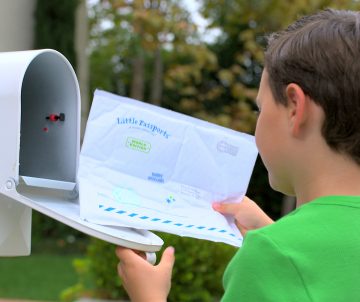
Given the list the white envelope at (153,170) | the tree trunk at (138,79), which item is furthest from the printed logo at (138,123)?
the tree trunk at (138,79)

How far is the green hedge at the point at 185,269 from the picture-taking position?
499cm

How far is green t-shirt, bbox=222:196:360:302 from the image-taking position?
1244 millimetres

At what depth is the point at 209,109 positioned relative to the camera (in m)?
12.5

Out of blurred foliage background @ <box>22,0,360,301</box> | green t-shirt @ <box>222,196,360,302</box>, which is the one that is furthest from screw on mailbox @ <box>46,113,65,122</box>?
blurred foliage background @ <box>22,0,360,301</box>

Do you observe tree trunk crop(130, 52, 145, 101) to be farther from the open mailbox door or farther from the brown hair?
the brown hair

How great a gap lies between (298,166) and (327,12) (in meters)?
0.34

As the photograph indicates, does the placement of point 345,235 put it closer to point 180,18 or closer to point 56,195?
point 56,195

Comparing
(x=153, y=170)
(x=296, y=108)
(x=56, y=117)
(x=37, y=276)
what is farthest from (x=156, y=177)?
(x=37, y=276)

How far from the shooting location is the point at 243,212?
183cm

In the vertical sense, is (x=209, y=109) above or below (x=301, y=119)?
below

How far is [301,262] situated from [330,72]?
0.36 meters

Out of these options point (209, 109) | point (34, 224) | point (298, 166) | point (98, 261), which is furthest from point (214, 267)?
point (209, 109)

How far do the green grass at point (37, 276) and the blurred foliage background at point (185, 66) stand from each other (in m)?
0.42

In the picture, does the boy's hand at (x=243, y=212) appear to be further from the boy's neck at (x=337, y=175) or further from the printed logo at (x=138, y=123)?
the boy's neck at (x=337, y=175)
